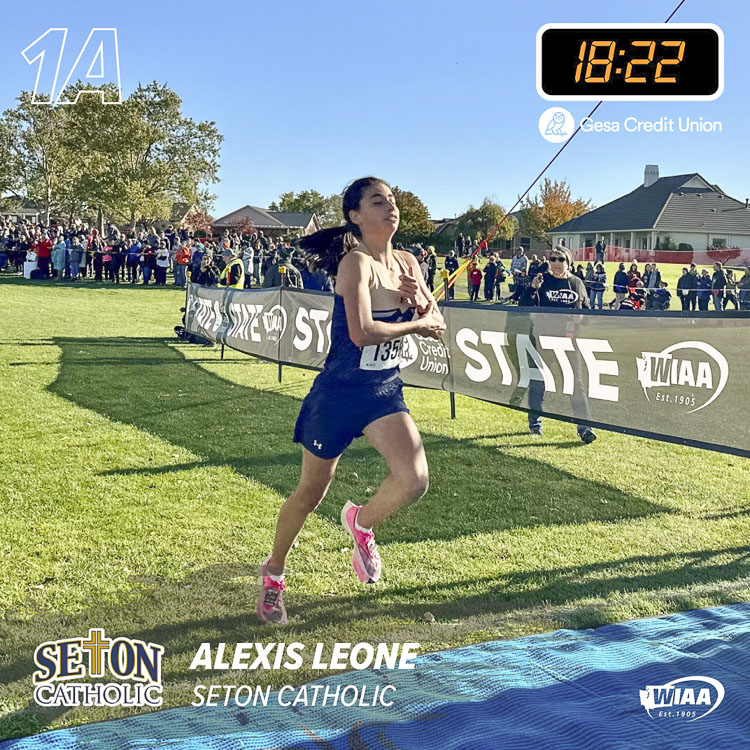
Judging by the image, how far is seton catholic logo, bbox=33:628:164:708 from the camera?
3332 millimetres

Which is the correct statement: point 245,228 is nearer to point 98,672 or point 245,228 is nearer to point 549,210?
point 549,210

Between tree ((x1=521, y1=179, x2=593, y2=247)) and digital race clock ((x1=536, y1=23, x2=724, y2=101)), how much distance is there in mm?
64336

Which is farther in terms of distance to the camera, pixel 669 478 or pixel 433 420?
pixel 433 420

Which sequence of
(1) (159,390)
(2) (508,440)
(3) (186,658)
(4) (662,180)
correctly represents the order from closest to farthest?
(3) (186,658) → (2) (508,440) → (1) (159,390) → (4) (662,180)

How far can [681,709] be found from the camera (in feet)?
10.7

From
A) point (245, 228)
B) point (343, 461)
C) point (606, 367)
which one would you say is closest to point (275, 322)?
point (343, 461)

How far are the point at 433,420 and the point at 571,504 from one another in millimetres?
3418

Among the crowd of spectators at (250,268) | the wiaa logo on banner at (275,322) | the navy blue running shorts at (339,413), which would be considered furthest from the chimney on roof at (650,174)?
the navy blue running shorts at (339,413)

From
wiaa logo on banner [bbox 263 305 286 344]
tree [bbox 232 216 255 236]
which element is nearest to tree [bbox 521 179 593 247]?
tree [bbox 232 216 255 236]

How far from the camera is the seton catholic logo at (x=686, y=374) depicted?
5.75 m

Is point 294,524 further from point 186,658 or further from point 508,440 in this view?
point 508,440

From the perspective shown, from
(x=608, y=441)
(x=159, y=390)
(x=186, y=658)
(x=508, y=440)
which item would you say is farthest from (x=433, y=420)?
(x=186, y=658)

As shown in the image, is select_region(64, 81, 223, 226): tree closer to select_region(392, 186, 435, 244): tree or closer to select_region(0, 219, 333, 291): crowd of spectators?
select_region(0, 219, 333, 291): crowd of spectators

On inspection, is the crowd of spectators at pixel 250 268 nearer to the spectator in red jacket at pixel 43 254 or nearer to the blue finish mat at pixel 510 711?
the spectator in red jacket at pixel 43 254
